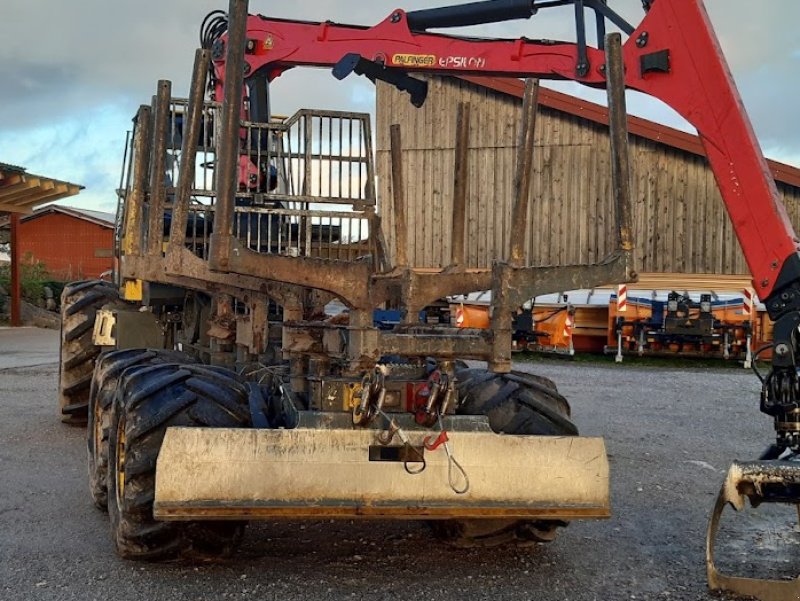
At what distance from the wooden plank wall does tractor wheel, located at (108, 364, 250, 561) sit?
1324 cm

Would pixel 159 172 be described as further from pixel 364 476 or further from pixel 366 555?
pixel 366 555

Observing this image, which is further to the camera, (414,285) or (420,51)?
(420,51)

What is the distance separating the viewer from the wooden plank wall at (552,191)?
61.3 feet

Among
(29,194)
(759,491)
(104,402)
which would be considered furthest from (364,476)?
(29,194)

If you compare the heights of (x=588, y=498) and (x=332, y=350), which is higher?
(x=332, y=350)

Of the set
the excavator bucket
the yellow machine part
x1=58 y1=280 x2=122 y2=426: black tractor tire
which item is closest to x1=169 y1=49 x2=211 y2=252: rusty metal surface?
the yellow machine part

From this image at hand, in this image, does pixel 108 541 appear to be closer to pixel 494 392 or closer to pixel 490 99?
pixel 494 392

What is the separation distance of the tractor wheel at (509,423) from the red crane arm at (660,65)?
1.51 m

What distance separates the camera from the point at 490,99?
19.9 metres

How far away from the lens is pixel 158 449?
4.60 metres

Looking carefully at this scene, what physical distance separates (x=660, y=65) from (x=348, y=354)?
11.5ft

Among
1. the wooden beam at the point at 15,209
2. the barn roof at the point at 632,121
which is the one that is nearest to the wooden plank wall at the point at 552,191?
the barn roof at the point at 632,121

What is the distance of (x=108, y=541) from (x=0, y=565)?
605 mm

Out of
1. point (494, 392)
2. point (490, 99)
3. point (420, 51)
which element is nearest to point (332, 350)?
point (494, 392)
